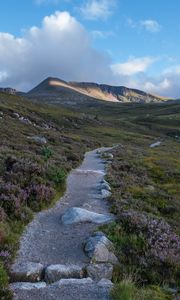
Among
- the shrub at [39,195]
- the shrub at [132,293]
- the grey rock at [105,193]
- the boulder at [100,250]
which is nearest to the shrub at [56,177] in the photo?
the grey rock at [105,193]

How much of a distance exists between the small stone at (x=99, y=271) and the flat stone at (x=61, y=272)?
238 mm

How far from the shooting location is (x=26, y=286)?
31.7 ft

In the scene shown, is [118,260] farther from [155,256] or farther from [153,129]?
Result: [153,129]

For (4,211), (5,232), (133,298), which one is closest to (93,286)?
(133,298)

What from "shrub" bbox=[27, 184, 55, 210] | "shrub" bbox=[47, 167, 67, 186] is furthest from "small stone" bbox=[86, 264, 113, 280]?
"shrub" bbox=[47, 167, 67, 186]

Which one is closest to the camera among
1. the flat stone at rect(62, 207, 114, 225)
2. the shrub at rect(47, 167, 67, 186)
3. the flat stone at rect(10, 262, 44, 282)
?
the flat stone at rect(10, 262, 44, 282)

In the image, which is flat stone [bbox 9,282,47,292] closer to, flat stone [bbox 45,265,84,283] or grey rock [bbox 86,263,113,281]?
flat stone [bbox 45,265,84,283]

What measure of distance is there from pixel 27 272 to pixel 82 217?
507cm

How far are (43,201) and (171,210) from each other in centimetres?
688

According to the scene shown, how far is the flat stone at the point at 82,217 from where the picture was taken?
49.0 ft

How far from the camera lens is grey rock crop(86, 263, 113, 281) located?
10.7 metres

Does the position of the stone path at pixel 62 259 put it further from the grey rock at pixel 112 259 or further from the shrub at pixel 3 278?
the shrub at pixel 3 278

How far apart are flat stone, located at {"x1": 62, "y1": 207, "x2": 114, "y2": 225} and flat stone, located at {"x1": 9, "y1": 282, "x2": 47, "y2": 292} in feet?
16.5

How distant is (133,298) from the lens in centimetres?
878
